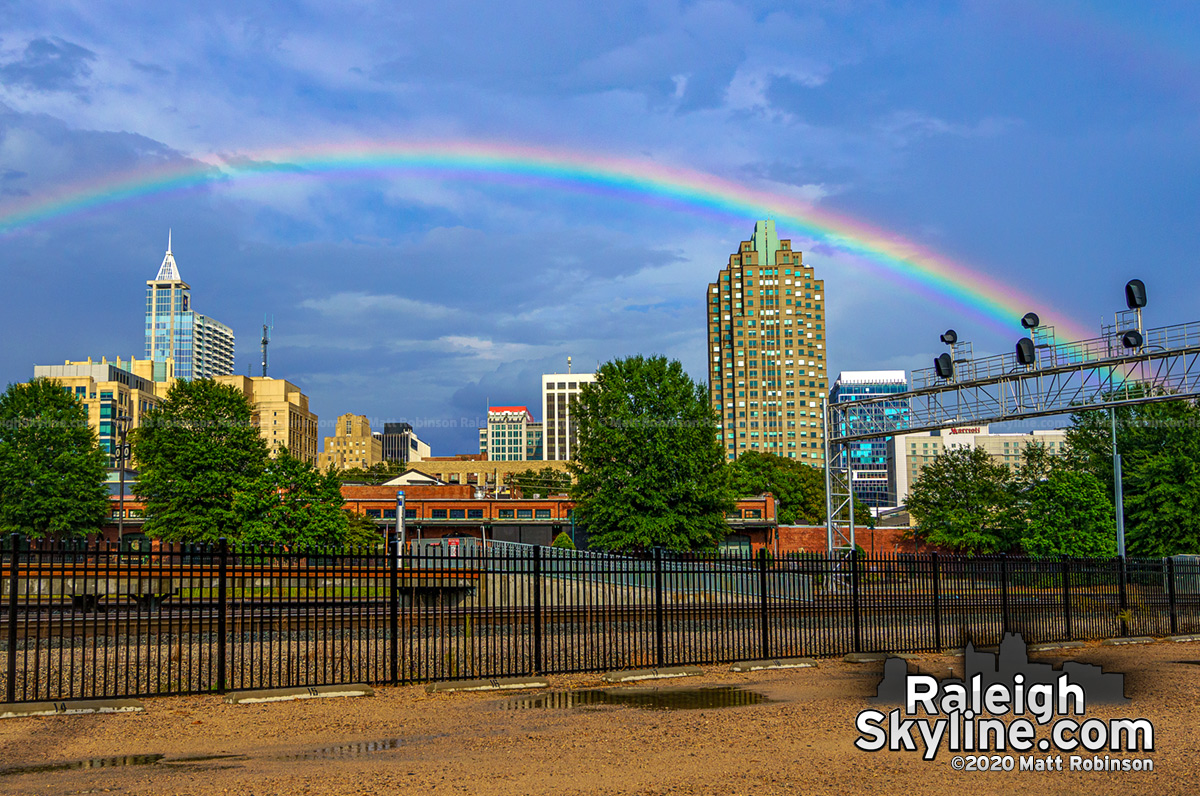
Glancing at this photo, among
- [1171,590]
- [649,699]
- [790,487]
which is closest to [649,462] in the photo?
[1171,590]

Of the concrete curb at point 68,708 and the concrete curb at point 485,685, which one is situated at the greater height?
the concrete curb at point 68,708

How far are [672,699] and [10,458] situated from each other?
205 feet

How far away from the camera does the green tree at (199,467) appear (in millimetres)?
56062

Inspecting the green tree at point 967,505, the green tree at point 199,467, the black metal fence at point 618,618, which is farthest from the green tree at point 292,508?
the green tree at point 967,505

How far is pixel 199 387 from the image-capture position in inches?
2530

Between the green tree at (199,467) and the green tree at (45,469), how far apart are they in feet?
16.9

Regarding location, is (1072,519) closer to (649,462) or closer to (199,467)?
(649,462)

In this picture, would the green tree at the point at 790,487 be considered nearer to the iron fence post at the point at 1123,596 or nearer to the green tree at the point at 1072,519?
the green tree at the point at 1072,519

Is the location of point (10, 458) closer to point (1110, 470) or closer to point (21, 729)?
point (21, 729)

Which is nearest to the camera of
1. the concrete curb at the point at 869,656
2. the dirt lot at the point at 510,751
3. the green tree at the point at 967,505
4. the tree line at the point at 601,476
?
the dirt lot at the point at 510,751

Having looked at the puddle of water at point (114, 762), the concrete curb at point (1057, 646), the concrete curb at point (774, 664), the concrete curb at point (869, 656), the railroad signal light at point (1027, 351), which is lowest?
the concrete curb at point (1057, 646)

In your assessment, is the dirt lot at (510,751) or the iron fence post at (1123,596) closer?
the dirt lot at (510,751)

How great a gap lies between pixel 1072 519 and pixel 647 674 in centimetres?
4892

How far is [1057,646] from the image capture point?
70.5 feet
